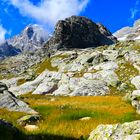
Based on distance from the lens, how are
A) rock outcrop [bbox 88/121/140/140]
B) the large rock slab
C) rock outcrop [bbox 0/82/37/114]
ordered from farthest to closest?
1. the large rock slab
2. rock outcrop [bbox 0/82/37/114]
3. rock outcrop [bbox 88/121/140/140]

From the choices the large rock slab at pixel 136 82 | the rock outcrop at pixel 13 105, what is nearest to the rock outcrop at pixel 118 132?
the rock outcrop at pixel 13 105

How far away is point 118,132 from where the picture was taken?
42.1 feet

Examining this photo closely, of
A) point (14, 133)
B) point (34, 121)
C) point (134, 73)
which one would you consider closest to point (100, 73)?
point (134, 73)

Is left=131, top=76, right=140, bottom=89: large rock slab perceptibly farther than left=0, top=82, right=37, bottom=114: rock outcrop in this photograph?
Yes

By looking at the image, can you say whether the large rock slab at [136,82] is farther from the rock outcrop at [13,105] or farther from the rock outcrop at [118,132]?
the rock outcrop at [118,132]

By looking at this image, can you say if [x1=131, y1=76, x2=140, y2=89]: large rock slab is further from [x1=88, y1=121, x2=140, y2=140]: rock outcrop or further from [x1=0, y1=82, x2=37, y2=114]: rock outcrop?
[x1=88, y1=121, x2=140, y2=140]: rock outcrop

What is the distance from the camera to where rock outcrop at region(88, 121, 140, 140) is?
1247 cm

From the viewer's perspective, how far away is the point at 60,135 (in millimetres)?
15266

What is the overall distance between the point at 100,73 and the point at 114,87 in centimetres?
1306

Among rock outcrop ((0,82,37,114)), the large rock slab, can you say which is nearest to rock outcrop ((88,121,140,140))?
rock outcrop ((0,82,37,114))

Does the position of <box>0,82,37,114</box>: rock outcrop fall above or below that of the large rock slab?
below

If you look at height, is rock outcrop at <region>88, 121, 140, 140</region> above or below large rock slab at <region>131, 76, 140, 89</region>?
below

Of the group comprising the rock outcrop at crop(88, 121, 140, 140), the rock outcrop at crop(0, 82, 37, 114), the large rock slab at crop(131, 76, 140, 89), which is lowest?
the rock outcrop at crop(88, 121, 140, 140)

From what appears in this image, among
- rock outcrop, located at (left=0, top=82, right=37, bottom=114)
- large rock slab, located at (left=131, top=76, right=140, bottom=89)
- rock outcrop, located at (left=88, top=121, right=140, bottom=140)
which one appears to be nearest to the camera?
rock outcrop, located at (left=88, top=121, right=140, bottom=140)
